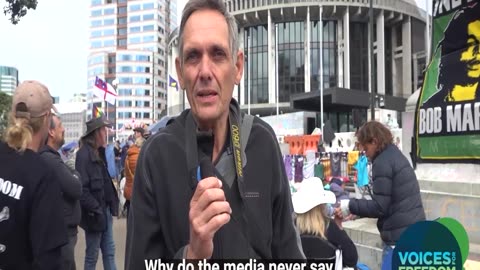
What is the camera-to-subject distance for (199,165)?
4.25 feet

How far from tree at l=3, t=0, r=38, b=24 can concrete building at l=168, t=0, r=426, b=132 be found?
47793 millimetres

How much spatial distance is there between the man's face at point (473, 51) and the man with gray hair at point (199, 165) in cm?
660

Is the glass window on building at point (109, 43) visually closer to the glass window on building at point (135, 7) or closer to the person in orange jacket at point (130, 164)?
the glass window on building at point (135, 7)

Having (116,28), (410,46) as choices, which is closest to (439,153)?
(410,46)

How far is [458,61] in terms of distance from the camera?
7.27m

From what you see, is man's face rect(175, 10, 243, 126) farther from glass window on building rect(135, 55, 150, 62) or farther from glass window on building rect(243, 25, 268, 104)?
glass window on building rect(135, 55, 150, 62)

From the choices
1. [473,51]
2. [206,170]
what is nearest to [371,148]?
[206,170]

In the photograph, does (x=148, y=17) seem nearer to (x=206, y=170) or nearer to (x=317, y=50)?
(x=317, y=50)

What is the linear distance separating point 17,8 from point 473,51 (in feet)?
26.5

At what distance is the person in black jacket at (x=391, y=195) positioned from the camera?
158 inches

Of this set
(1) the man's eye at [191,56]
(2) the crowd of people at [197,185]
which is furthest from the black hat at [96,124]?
(1) the man's eye at [191,56]

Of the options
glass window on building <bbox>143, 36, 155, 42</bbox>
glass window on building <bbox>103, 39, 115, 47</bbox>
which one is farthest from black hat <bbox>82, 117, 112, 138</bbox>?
glass window on building <bbox>103, 39, 115, 47</bbox>

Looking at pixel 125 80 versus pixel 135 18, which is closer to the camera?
pixel 125 80

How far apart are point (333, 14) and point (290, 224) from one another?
195 ft
